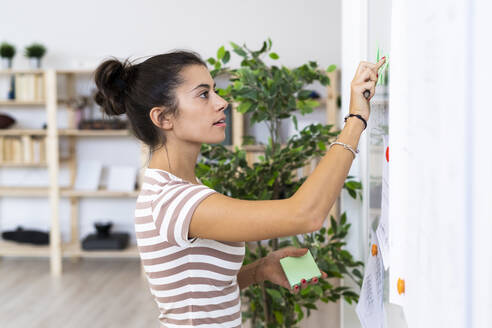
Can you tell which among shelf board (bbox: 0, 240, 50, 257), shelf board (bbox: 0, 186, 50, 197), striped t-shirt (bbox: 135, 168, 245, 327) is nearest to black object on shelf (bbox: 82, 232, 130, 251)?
shelf board (bbox: 0, 240, 50, 257)

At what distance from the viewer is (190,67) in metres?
1.17

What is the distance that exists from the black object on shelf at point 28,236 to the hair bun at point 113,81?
158 inches

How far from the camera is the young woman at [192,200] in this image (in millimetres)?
869

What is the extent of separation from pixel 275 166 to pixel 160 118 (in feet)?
2.16

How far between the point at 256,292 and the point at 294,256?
650 millimetres

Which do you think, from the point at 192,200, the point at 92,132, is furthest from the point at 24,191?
the point at 192,200

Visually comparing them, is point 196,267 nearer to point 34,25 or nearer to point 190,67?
point 190,67

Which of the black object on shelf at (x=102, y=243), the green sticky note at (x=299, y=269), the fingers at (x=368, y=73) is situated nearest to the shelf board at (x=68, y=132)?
the black object on shelf at (x=102, y=243)

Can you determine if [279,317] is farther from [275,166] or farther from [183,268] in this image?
[183,268]

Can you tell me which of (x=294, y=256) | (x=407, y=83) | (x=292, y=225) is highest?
(x=407, y=83)

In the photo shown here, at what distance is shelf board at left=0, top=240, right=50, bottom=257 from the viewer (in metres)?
4.64

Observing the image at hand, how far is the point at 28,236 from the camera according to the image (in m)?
4.83

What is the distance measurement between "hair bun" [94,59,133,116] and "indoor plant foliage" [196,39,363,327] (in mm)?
445


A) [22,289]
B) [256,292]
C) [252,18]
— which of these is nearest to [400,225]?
[256,292]
